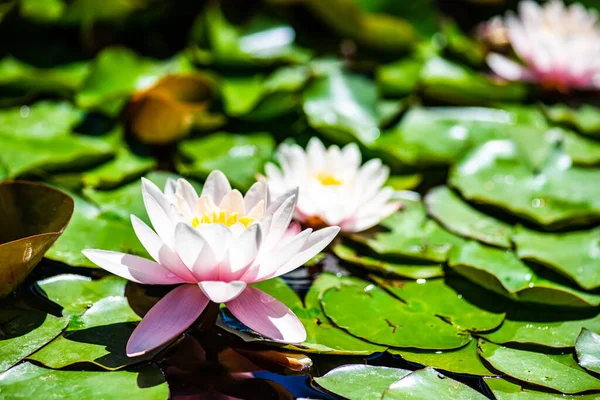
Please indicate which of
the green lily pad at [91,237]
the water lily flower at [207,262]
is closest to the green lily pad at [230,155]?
the green lily pad at [91,237]

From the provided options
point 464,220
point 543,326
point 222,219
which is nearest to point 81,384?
point 222,219

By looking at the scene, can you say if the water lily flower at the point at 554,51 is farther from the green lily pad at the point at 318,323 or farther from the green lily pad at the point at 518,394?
the green lily pad at the point at 518,394

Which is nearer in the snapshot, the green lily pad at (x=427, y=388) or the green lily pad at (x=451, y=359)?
the green lily pad at (x=427, y=388)

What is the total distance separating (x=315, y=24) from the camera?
3205 millimetres

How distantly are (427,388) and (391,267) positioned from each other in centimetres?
54

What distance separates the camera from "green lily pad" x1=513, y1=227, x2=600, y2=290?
184cm

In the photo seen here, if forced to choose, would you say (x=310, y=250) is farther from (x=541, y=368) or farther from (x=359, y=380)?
(x=541, y=368)

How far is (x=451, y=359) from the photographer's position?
1.52 metres

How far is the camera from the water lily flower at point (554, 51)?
9.41 ft

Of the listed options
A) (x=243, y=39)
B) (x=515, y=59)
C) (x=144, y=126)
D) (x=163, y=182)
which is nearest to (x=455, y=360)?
(x=163, y=182)

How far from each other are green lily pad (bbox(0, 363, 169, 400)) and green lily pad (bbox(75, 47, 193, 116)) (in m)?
1.37

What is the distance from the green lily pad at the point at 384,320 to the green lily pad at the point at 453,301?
0.03 m

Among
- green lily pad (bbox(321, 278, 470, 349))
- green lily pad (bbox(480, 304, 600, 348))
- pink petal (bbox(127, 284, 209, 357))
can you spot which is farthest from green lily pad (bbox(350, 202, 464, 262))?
pink petal (bbox(127, 284, 209, 357))

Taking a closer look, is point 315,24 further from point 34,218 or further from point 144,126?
point 34,218
